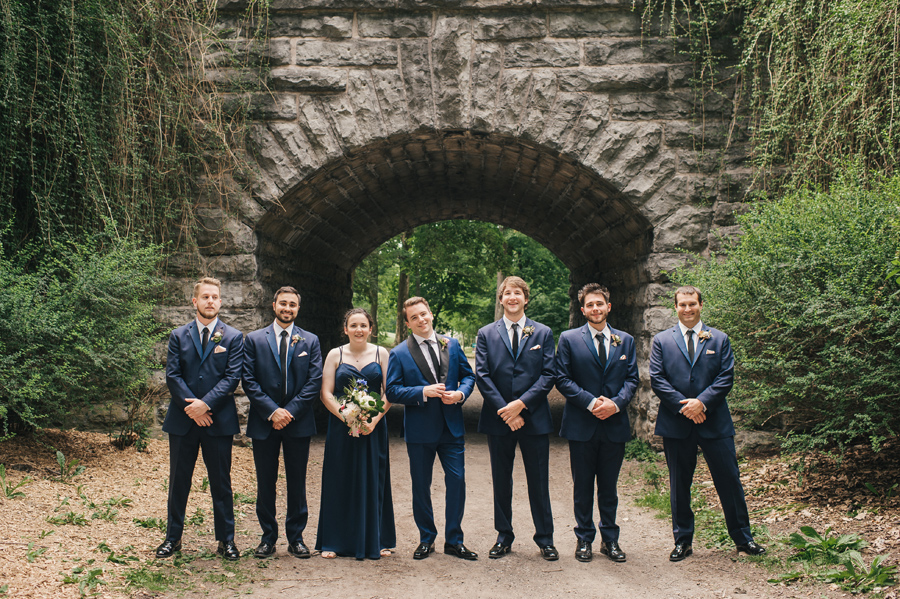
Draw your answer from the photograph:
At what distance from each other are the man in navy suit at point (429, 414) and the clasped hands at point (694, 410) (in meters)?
1.40

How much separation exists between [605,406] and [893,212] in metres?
2.72

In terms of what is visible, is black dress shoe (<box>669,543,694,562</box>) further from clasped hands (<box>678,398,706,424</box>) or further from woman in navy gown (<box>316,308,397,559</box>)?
woman in navy gown (<box>316,308,397,559</box>)

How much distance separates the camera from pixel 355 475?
4211mm

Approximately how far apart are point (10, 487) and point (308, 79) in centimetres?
456

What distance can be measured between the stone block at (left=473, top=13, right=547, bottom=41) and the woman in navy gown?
3.87 metres

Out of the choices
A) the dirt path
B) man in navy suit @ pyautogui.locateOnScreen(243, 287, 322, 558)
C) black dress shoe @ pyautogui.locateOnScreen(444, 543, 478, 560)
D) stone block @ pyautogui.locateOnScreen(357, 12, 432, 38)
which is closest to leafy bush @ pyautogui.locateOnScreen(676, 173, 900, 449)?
the dirt path

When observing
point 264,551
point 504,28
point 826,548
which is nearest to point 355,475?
point 264,551

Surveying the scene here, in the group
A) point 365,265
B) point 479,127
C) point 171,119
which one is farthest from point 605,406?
point 365,265

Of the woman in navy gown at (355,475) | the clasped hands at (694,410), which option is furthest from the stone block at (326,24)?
the clasped hands at (694,410)

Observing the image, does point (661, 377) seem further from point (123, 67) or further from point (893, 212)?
point (123, 67)

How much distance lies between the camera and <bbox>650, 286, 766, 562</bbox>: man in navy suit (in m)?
4.13

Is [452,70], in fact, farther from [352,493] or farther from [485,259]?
[485,259]

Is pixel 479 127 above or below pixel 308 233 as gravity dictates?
above

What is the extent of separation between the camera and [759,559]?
4.01 m
